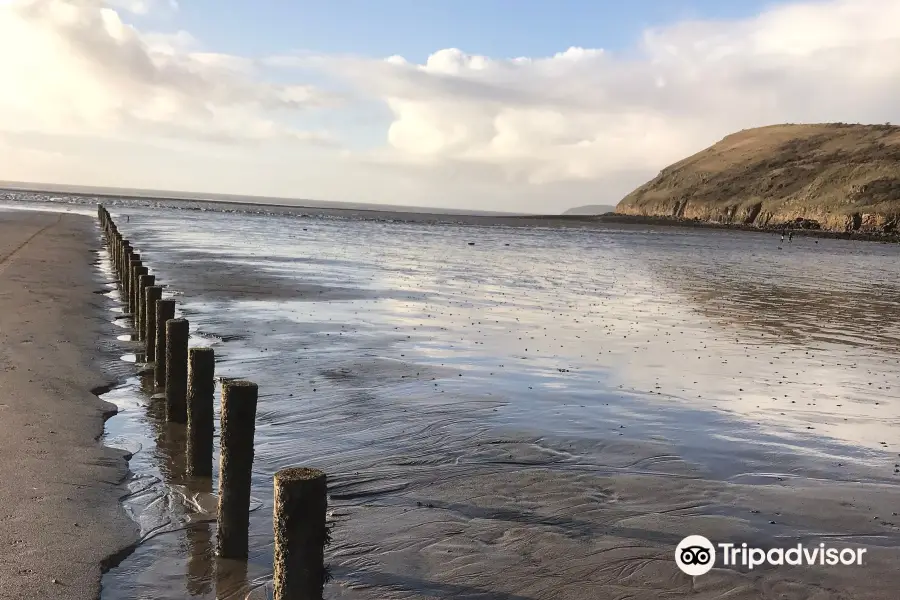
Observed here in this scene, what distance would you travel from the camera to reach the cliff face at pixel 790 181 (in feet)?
287

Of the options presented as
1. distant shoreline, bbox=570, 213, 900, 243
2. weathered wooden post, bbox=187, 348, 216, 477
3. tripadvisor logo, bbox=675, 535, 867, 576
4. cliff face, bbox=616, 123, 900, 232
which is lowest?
tripadvisor logo, bbox=675, 535, 867, 576

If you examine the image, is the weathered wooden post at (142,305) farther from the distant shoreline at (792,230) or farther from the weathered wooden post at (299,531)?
the distant shoreline at (792,230)

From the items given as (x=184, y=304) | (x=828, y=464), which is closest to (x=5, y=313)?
(x=184, y=304)

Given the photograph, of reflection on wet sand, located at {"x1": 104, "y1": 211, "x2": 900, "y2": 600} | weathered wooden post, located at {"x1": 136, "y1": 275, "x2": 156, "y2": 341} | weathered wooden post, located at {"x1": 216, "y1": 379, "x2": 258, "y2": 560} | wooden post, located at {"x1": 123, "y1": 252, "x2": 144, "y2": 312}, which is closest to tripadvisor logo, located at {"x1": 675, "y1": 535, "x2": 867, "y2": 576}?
reflection on wet sand, located at {"x1": 104, "y1": 211, "x2": 900, "y2": 600}

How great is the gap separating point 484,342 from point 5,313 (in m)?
8.58

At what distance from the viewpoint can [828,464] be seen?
8422 mm

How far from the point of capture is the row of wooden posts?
4.56 m

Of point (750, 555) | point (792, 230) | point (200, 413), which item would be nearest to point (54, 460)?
point (200, 413)

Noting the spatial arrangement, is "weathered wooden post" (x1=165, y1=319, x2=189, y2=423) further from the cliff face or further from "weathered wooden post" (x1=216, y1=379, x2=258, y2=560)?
the cliff face

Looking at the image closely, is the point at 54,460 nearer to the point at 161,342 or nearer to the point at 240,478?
the point at 240,478

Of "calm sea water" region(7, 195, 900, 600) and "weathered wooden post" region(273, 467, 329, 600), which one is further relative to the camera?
"calm sea water" region(7, 195, 900, 600)

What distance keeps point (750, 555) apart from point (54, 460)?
6104 millimetres

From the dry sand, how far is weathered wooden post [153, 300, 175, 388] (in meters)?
0.75

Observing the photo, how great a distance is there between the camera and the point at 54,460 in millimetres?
7125
